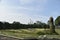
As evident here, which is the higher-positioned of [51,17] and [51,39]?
[51,17]

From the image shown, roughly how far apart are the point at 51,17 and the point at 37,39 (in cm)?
933

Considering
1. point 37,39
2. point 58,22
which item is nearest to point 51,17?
point 37,39

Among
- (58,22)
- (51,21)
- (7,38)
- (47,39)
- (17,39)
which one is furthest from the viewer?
(58,22)

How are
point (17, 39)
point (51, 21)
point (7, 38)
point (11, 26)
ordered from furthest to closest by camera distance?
point (11, 26), point (51, 21), point (7, 38), point (17, 39)

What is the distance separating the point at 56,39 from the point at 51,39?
0.68 feet

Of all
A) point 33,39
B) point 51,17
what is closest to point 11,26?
point 51,17

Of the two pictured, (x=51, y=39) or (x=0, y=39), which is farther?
(x=0, y=39)

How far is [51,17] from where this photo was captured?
53.8 feet

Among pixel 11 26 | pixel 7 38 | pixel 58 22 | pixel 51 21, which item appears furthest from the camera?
pixel 58 22

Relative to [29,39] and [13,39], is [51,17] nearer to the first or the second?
[13,39]

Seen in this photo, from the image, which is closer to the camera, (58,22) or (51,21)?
(51,21)

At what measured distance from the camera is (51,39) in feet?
23.2

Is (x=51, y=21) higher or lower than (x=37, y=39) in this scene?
higher

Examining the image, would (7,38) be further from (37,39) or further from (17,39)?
(37,39)
